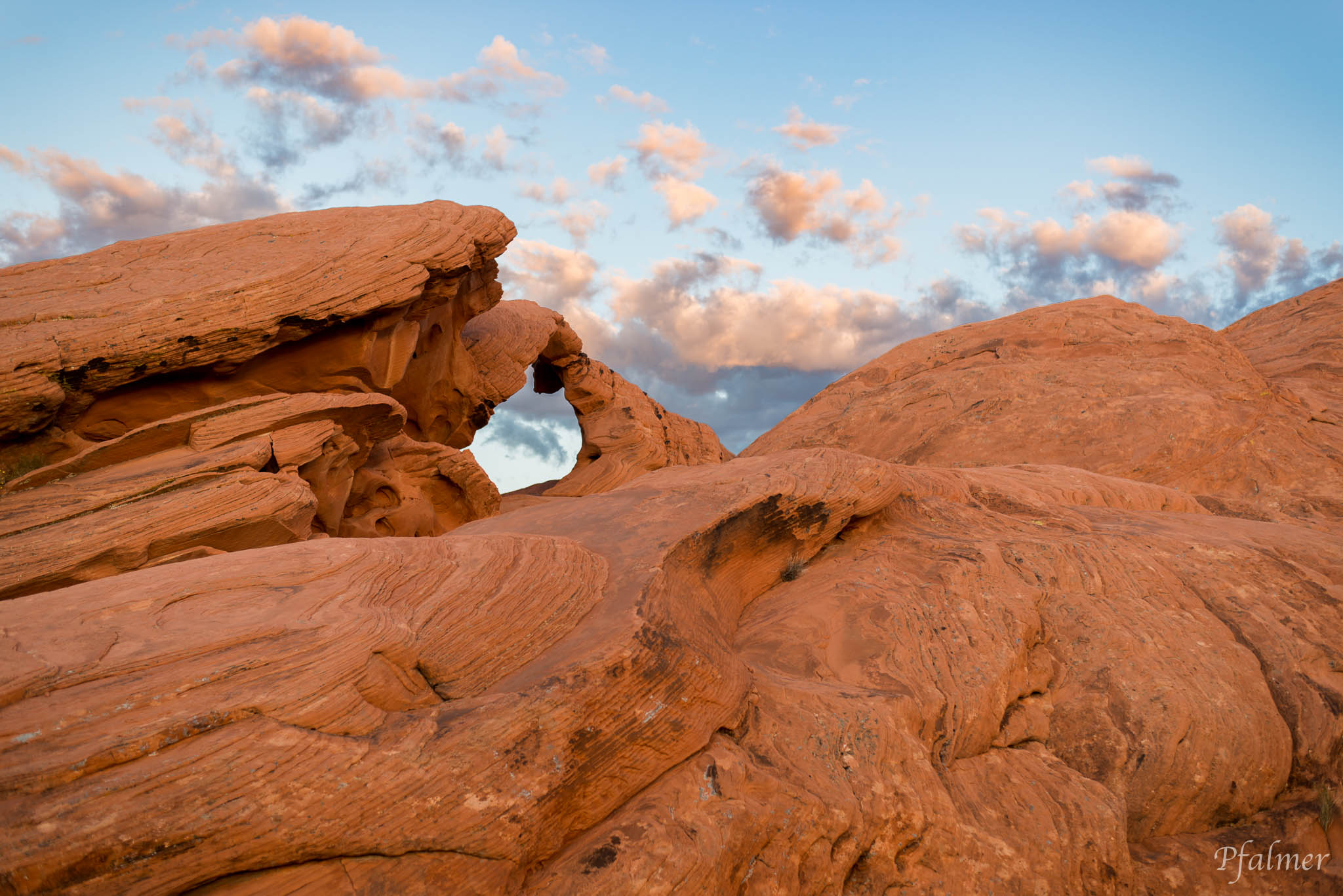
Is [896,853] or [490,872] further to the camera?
[896,853]

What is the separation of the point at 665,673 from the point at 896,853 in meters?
2.12

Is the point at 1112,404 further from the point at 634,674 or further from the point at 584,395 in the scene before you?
the point at 634,674

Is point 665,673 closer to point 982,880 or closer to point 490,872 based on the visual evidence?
point 490,872

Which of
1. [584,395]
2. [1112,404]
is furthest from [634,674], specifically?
[1112,404]

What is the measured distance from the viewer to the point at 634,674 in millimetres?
5809

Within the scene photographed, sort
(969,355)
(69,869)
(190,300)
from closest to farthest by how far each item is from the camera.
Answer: (69,869)
(190,300)
(969,355)

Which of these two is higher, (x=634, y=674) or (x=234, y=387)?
(x=634, y=674)

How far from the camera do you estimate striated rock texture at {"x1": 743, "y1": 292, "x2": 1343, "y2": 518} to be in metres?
17.5

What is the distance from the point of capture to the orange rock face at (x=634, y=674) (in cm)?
447

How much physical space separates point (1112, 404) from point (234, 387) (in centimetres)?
1861

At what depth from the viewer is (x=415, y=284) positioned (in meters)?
12.6

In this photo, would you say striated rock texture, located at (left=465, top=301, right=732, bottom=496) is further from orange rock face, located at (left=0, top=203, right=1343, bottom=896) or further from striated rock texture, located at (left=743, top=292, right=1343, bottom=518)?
orange rock face, located at (left=0, top=203, right=1343, bottom=896)

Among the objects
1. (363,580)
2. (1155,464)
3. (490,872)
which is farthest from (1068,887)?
(1155,464)

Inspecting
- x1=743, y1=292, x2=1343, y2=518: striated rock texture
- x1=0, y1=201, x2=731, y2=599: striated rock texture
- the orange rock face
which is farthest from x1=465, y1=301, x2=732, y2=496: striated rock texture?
the orange rock face
